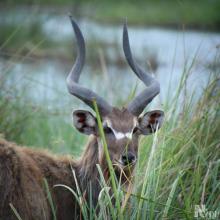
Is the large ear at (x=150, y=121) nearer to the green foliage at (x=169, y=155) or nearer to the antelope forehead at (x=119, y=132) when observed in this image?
the green foliage at (x=169, y=155)

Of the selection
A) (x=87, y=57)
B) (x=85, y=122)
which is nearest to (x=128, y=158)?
(x=85, y=122)

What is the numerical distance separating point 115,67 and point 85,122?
11.3 metres

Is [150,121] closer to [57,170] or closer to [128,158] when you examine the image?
[128,158]

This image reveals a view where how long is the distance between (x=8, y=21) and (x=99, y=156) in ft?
34.0

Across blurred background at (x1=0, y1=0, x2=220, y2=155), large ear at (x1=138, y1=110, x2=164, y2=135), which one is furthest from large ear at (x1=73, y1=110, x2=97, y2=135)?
large ear at (x1=138, y1=110, x2=164, y2=135)

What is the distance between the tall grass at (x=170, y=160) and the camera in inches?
251

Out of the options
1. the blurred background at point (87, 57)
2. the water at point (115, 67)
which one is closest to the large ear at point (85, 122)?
the blurred background at point (87, 57)

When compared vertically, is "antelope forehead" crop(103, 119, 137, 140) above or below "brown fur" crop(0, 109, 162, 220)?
above

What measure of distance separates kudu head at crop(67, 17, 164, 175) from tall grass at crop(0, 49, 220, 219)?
0.72 feet

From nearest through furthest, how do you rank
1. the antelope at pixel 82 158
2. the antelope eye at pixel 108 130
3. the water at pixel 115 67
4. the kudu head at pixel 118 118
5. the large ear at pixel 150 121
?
the antelope at pixel 82 158 → the kudu head at pixel 118 118 → the antelope eye at pixel 108 130 → the large ear at pixel 150 121 → the water at pixel 115 67

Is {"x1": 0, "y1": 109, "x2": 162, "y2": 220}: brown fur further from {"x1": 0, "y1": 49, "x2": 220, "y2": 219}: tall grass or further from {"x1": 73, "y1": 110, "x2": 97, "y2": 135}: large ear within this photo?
{"x1": 0, "y1": 49, "x2": 220, "y2": 219}: tall grass

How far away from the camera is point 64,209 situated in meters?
7.31

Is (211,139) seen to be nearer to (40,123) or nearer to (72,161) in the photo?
(72,161)

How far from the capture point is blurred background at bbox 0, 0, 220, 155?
9.69 meters
